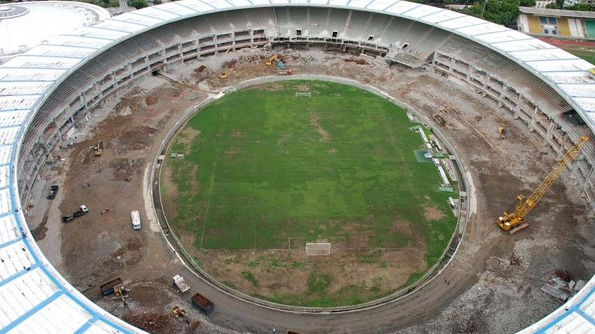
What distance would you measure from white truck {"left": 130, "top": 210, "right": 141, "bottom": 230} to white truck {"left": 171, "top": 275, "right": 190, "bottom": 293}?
315 inches

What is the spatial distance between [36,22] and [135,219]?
48656 millimetres

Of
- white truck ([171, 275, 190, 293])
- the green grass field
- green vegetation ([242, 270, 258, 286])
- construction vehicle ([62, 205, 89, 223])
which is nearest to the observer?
white truck ([171, 275, 190, 293])

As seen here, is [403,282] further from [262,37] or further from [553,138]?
[262,37]

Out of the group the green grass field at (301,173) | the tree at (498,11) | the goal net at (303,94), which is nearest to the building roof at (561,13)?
the tree at (498,11)

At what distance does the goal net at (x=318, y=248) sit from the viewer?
1815 inches

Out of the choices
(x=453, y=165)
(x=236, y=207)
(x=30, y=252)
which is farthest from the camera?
(x=453, y=165)

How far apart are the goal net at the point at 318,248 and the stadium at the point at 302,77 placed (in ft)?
22.1

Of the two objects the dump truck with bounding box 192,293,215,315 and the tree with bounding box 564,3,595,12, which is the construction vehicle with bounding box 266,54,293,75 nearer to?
the dump truck with bounding box 192,293,215,315

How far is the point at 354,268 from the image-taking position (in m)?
44.6

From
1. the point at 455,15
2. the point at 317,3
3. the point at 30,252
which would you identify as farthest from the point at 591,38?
the point at 30,252

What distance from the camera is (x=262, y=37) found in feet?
275

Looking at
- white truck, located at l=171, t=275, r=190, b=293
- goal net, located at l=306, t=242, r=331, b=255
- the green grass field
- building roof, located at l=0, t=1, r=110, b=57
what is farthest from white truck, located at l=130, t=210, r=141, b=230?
building roof, located at l=0, t=1, r=110, b=57

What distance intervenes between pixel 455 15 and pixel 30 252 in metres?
72.9

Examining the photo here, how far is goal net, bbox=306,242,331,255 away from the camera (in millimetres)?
46094
